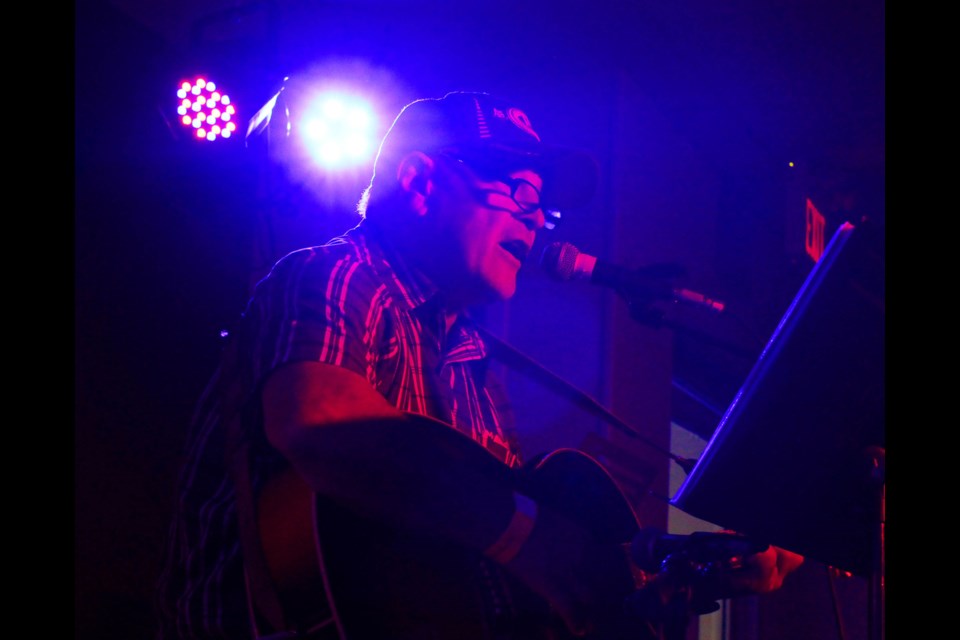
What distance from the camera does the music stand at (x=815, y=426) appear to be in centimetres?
129

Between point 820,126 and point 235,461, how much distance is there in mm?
4333

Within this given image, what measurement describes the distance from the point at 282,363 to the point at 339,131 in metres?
1.48

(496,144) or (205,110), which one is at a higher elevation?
(205,110)

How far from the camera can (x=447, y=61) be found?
3113 millimetres

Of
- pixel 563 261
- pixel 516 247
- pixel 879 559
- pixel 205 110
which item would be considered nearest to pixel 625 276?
pixel 563 261

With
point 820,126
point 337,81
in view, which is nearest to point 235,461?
point 337,81

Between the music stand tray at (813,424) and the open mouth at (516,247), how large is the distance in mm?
874

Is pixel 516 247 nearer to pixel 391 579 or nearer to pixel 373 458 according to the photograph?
pixel 373 458

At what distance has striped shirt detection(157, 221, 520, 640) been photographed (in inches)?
56.7

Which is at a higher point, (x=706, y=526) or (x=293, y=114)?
Answer: (x=293, y=114)

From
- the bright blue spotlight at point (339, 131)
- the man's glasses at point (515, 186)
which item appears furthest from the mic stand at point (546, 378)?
the bright blue spotlight at point (339, 131)

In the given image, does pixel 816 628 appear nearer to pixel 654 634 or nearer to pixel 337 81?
pixel 654 634

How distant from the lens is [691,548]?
1433 millimetres

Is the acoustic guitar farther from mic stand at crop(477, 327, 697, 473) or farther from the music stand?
mic stand at crop(477, 327, 697, 473)
